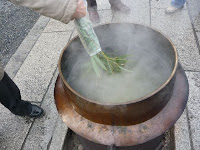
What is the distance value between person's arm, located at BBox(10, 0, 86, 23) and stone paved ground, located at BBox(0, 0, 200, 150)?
5.51 ft

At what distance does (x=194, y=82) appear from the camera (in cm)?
296

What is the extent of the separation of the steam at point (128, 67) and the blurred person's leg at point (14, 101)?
951 mm

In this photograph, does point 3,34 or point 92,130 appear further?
point 3,34

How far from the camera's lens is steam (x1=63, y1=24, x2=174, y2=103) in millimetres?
1916

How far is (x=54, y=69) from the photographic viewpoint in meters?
3.57

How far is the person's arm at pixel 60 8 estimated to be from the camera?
4.97 feet

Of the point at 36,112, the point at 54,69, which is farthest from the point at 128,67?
the point at 54,69

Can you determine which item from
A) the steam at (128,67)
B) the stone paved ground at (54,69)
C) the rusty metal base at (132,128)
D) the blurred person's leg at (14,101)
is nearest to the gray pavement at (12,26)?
the stone paved ground at (54,69)

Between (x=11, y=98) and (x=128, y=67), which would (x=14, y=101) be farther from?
(x=128, y=67)

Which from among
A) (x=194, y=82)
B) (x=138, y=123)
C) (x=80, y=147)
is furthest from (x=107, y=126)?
(x=194, y=82)

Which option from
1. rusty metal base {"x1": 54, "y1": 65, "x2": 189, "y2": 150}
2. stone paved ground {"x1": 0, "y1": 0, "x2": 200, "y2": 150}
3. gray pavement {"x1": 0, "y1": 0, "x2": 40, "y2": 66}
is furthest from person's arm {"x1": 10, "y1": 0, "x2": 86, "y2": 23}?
gray pavement {"x1": 0, "y1": 0, "x2": 40, "y2": 66}

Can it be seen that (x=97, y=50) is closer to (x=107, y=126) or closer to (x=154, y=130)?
(x=107, y=126)

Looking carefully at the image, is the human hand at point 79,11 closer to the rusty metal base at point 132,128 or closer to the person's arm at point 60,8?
the person's arm at point 60,8

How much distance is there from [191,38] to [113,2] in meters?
2.05
